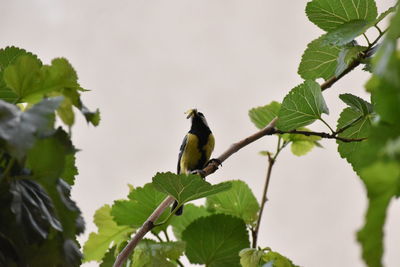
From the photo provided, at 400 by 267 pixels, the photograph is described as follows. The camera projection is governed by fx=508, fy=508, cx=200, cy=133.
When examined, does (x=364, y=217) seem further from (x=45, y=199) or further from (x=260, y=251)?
(x=260, y=251)

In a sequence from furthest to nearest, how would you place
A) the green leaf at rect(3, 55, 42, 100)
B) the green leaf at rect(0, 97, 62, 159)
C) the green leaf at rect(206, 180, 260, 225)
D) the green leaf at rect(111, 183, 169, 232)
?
1. the green leaf at rect(206, 180, 260, 225)
2. the green leaf at rect(111, 183, 169, 232)
3. the green leaf at rect(3, 55, 42, 100)
4. the green leaf at rect(0, 97, 62, 159)

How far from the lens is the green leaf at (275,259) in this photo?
0.66 metres

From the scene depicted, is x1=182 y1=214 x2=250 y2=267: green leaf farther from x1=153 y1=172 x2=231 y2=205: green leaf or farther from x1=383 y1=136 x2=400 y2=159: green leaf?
x1=383 y1=136 x2=400 y2=159: green leaf

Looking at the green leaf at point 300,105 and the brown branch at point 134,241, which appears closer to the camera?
the brown branch at point 134,241

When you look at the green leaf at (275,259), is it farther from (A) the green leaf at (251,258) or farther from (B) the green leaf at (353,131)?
(B) the green leaf at (353,131)

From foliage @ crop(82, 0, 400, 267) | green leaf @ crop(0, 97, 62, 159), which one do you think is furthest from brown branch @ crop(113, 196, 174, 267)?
green leaf @ crop(0, 97, 62, 159)

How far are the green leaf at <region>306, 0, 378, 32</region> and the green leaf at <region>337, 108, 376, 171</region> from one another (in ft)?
0.41

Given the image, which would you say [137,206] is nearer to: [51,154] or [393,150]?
[51,154]

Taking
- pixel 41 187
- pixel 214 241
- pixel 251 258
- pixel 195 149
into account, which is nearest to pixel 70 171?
pixel 41 187

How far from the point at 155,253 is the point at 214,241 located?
14cm

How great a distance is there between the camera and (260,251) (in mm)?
687

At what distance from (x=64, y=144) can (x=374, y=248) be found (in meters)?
0.22

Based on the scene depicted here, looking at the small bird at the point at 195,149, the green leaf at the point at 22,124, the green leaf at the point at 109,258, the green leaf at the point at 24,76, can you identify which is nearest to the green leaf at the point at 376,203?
the green leaf at the point at 22,124

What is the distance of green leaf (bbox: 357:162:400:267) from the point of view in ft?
0.54
